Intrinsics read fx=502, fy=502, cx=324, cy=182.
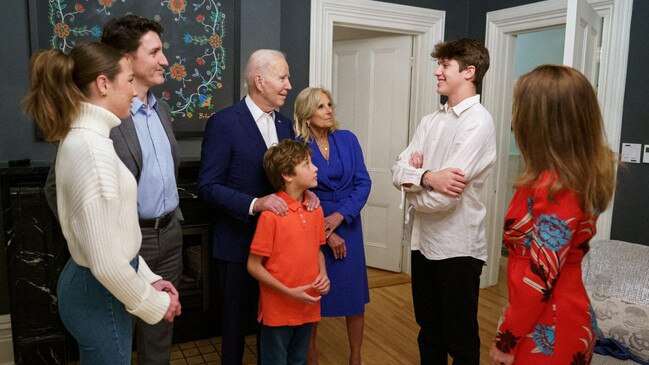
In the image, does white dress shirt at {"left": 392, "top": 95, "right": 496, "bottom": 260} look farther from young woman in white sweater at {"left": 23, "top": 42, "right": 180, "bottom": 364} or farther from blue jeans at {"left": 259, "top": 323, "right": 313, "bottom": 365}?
young woman in white sweater at {"left": 23, "top": 42, "right": 180, "bottom": 364}

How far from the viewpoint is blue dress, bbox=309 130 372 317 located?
2348 millimetres

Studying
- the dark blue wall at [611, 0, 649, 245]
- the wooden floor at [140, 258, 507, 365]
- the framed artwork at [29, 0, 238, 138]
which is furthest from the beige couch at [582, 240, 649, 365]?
→ the framed artwork at [29, 0, 238, 138]

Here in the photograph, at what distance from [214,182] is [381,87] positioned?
8.54ft

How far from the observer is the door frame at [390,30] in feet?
11.8

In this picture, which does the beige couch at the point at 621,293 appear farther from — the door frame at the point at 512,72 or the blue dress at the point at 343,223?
the blue dress at the point at 343,223

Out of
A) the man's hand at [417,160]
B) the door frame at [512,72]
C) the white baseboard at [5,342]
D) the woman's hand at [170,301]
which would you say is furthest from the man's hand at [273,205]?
the door frame at [512,72]

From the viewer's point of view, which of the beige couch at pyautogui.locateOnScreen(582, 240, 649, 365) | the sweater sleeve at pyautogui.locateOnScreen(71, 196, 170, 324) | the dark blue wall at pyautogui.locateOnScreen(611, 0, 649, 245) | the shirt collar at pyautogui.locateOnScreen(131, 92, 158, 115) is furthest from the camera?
the dark blue wall at pyautogui.locateOnScreen(611, 0, 649, 245)

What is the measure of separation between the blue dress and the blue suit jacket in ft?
0.96

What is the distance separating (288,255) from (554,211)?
101cm

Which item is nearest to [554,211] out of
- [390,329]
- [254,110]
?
[254,110]

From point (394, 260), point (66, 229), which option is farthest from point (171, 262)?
point (394, 260)

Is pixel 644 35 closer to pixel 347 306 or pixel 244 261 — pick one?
pixel 347 306

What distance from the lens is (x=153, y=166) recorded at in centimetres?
190

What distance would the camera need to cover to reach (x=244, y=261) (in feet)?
7.16
